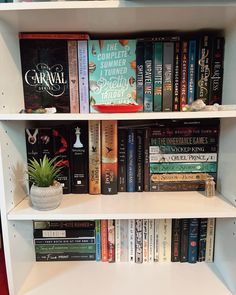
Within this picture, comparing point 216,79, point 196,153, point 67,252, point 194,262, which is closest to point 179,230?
point 194,262

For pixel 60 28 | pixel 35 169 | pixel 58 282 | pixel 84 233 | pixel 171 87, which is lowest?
pixel 58 282

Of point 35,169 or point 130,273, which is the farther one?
point 130,273

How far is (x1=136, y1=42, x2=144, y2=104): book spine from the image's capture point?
77 cm

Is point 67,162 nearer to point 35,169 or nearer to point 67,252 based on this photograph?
point 35,169

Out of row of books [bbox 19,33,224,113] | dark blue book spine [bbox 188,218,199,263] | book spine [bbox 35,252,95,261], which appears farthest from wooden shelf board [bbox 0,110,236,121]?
book spine [bbox 35,252,95,261]

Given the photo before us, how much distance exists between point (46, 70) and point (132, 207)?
49 cm

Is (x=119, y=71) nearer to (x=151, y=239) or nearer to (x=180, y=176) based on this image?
(x=180, y=176)

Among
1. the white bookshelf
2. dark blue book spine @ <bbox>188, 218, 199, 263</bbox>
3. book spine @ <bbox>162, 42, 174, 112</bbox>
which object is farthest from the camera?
dark blue book spine @ <bbox>188, 218, 199, 263</bbox>

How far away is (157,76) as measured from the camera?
2.53 ft

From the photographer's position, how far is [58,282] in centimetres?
81

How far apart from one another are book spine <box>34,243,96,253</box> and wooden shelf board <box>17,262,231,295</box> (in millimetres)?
43

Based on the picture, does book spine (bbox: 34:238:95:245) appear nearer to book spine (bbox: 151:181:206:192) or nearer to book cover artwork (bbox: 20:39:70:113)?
book spine (bbox: 151:181:206:192)

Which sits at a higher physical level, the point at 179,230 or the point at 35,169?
the point at 35,169

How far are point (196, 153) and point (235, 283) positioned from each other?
1.31 feet
